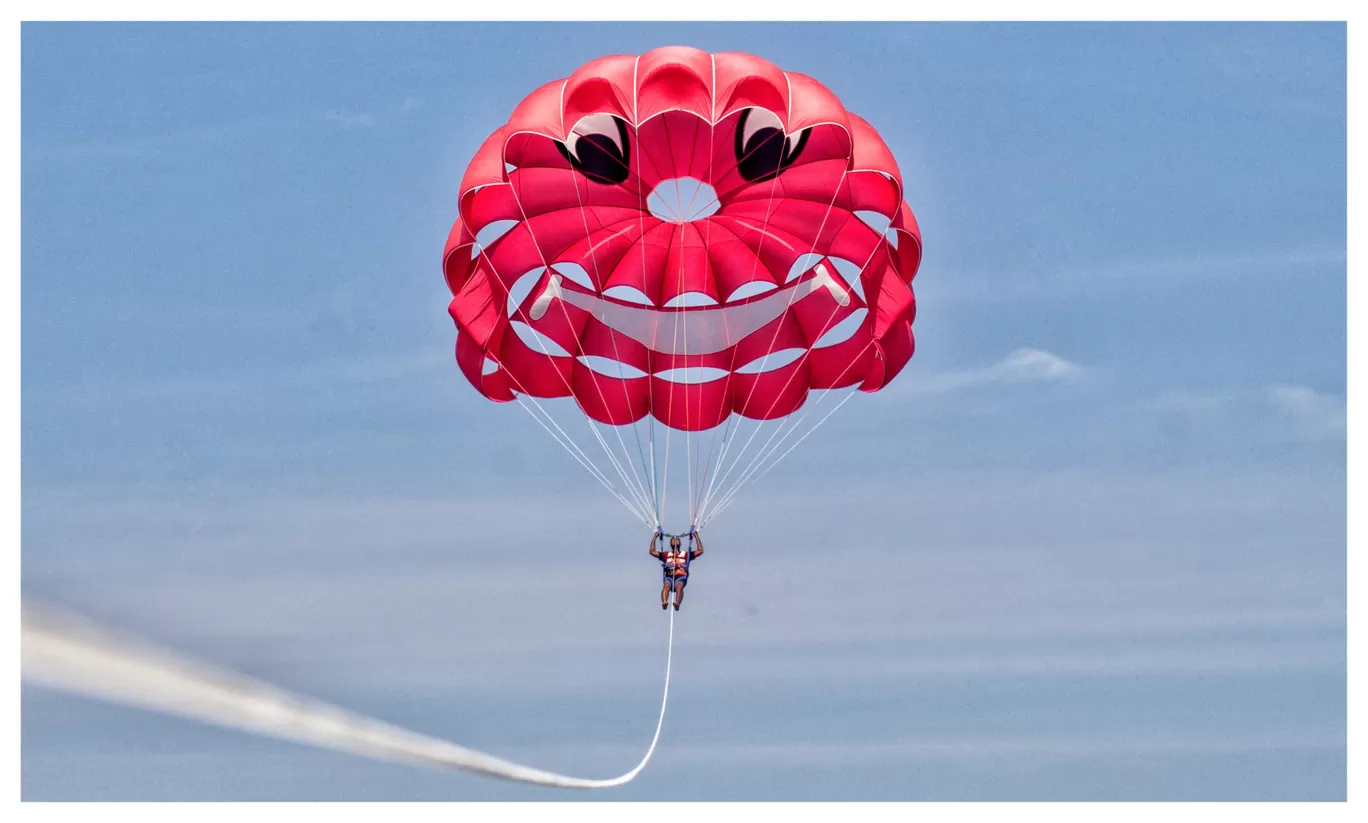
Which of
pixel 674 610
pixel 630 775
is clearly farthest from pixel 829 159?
pixel 630 775

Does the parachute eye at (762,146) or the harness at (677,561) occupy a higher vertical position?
the parachute eye at (762,146)

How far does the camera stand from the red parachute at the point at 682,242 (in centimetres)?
3003

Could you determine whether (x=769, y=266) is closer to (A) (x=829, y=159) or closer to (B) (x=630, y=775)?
(A) (x=829, y=159)

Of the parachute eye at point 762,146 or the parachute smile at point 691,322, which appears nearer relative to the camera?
the parachute eye at point 762,146

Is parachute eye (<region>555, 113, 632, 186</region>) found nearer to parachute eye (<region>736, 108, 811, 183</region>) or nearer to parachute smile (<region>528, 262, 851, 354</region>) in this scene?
parachute eye (<region>736, 108, 811, 183</region>)

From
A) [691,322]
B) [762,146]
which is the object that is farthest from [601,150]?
[691,322]

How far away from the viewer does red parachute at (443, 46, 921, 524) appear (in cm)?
3003

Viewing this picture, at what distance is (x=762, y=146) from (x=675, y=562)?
6302 millimetres

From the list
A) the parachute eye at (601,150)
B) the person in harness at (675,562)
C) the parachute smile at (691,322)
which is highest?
the parachute eye at (601,150)

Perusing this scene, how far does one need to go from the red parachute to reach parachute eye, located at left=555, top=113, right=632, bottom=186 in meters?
0.03

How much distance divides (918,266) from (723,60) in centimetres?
497

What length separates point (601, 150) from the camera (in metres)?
32.1

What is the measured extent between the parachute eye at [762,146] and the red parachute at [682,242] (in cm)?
3

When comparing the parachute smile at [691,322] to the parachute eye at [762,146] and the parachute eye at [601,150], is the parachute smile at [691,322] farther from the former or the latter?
the parachute eye at [762,146]
